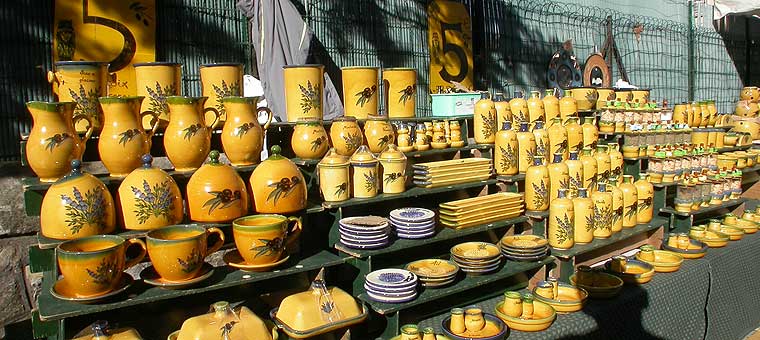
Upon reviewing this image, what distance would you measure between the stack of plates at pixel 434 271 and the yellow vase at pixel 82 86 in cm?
178

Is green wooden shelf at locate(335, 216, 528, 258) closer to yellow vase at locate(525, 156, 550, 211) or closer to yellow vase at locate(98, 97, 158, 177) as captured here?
yellow vase at locate(525, 156, 550, 211)

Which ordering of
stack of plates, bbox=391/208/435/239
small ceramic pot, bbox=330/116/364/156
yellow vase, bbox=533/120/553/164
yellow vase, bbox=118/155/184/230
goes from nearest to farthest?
yellow vase, bbox=118/155/184/230
stack of plates, bbox=391/208/435/239
small ceramic pot, bbox=330/116/364/156
yellow vase, bbox=533/120/553/164

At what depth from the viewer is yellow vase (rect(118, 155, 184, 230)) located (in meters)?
2.36

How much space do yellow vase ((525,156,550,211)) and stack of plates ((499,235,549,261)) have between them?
28cm

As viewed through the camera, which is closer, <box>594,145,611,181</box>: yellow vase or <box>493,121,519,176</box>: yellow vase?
<box>493,121,519,176</box>: yellow vase

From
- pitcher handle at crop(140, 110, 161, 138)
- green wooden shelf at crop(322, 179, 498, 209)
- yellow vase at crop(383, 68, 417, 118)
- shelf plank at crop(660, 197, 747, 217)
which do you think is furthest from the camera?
shelf plank at crop(660, 197, 747, 217)

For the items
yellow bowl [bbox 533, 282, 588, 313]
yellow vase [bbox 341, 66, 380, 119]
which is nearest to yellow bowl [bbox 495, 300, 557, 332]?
yellow bowl [bbox 533, 282, 588, 313]

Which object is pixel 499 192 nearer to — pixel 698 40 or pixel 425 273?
pixel 425 273

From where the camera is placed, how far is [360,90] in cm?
344

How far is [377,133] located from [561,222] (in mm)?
1321

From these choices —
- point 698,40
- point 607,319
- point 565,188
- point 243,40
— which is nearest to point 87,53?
point 243,40

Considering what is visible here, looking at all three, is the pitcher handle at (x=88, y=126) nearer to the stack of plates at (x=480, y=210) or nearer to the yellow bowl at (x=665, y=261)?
the stack of plates at (x=480, y=210)

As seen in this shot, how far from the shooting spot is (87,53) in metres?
4.34

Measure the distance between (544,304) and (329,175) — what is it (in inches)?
55.7
